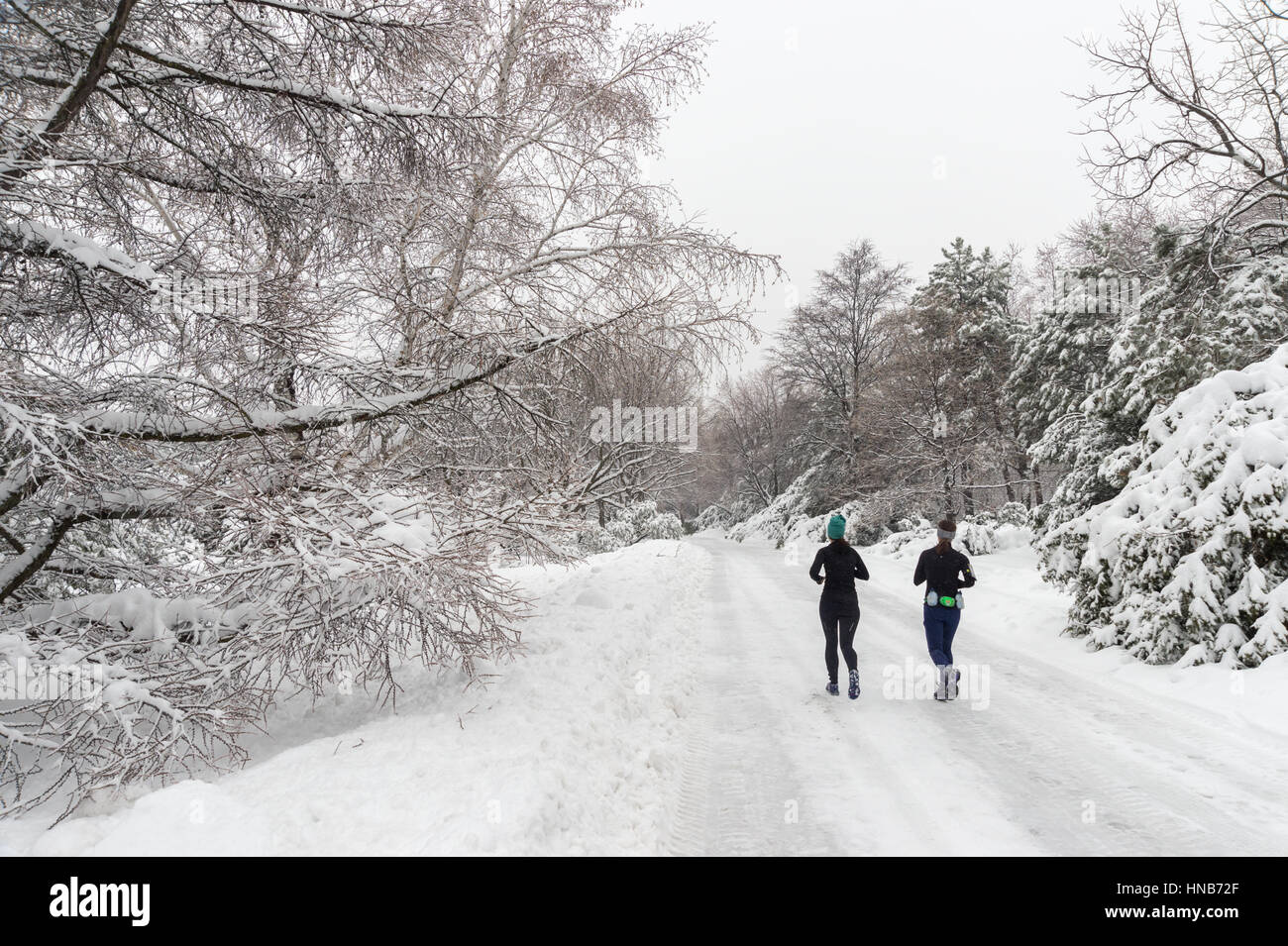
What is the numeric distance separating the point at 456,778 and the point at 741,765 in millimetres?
2100

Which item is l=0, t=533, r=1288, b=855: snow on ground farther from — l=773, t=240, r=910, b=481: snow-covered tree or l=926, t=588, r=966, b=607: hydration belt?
l=773, t=240, r=910, b=481: snow-covered tree

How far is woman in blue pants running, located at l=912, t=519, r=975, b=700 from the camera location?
631 cm

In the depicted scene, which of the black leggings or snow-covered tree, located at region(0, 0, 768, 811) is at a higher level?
snow-covered tree, located at region(0, 0, 768, 811)

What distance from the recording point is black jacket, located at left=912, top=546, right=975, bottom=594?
6.52 metres

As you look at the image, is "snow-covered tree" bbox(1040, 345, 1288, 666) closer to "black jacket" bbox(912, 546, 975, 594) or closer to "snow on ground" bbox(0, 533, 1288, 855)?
"snow on ground" bbox(0, 533, 1288, 855)

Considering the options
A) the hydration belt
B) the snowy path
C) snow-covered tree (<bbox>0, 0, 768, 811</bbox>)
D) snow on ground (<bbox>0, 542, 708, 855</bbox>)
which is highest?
snow-covered tree (<bbox>0, 0, 768, 811</bbox>)

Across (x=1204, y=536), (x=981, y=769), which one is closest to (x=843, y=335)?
(x=1204, y=536)

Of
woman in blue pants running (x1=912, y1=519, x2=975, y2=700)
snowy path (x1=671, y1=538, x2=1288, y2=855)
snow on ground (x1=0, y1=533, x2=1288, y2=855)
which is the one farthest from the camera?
woman in blue pants running (x1=912, y1=519, x2=975, y2=700)

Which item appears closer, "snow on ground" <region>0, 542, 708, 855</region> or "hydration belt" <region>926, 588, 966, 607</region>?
"snow on ground" <region>0, 542, 708, 855</region>

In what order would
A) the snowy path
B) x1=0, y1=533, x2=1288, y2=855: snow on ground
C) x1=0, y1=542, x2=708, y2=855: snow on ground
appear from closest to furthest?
x1=0, y1=542, x2=708, y2=855: snow on ground, x1=0, y1=533, x2=1288, y2=855: snow on ground, the snowy path

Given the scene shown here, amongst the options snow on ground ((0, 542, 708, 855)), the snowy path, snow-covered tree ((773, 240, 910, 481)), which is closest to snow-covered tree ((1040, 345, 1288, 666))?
the snowy path

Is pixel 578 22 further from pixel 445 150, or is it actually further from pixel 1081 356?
pixel 1081 356

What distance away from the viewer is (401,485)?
18.5 feet
